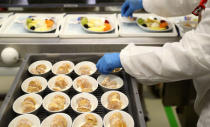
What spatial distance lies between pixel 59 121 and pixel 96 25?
98 cm

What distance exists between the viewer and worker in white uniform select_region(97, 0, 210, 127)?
42.2 inches

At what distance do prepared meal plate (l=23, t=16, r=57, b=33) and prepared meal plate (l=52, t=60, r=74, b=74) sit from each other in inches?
15.1

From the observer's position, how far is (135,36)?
1.76m

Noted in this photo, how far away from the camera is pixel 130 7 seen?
1.89m

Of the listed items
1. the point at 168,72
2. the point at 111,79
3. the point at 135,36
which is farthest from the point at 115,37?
the point at 168,72

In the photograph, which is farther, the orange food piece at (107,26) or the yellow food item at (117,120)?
the orange food piece at (107,26)

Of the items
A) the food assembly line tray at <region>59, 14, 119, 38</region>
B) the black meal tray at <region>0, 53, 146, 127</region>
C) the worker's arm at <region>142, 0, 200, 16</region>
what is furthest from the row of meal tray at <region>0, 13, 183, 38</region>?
the black meal tray at <region>0, 53, 146, 127</region>

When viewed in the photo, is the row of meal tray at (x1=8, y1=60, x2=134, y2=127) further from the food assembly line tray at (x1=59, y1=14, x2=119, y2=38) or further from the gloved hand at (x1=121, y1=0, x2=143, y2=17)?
the gloved hand at (x1=121, y1=0, x2=143, y2=17)

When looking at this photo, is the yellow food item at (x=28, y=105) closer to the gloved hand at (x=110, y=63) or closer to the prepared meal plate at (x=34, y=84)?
the prepared meal plate at (x=34, y=84)

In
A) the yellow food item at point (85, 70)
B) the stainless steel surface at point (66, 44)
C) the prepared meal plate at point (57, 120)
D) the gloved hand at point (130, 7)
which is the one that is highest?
the gloved hand at point (130, 7)

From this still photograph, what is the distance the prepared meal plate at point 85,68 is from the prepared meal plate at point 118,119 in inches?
15.1

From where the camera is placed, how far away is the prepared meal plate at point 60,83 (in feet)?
4.46

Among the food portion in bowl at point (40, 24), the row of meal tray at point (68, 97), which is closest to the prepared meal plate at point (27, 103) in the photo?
the row of meal tray at point (68, 97)

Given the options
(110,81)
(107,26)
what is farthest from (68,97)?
(107,26)
